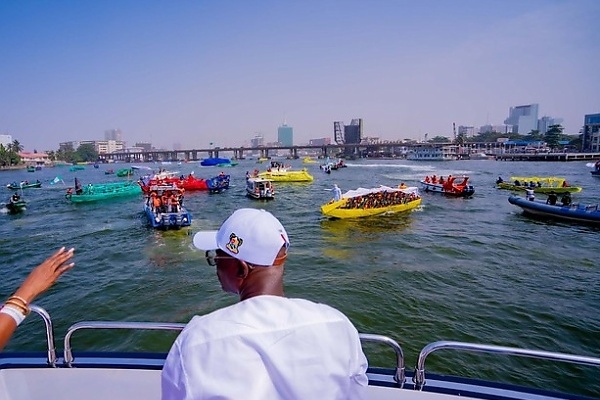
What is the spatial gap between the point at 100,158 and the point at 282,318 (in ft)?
657

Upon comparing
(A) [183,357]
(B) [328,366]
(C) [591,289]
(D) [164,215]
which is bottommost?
(C) [591,289]

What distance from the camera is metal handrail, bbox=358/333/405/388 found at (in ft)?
8.02

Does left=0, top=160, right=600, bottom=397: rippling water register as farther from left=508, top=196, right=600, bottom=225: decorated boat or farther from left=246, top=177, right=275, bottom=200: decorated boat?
left=246, top=177, right=275, bottom=200: decorated boat

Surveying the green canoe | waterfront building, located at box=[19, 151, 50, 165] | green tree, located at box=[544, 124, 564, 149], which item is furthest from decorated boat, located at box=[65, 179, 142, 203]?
green tree, located at box=[544, 124, 564, 149]

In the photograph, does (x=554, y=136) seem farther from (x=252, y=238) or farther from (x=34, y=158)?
(x=34, y=158)

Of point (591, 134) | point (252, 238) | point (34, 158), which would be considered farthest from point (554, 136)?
point (34, 158)

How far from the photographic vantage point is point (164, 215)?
66.5 ft

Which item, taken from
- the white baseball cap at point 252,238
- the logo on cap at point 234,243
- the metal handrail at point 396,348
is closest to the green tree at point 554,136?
the metal handrail at point 396,348

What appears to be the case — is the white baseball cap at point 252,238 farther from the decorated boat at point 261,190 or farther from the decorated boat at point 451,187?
the decorated boat at point 451,187

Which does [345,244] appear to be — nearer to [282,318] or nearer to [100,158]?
[282,318]

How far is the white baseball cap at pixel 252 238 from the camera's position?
1562 mm

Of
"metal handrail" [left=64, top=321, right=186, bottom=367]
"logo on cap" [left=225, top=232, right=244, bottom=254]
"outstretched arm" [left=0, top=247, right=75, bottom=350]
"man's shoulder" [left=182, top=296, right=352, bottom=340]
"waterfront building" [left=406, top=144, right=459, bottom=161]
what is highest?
"waterfront building" [left=406, top=144, right=459, bottom=161]

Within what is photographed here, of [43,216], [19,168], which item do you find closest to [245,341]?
[43,216]

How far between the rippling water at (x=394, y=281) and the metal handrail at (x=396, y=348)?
5.52 m
